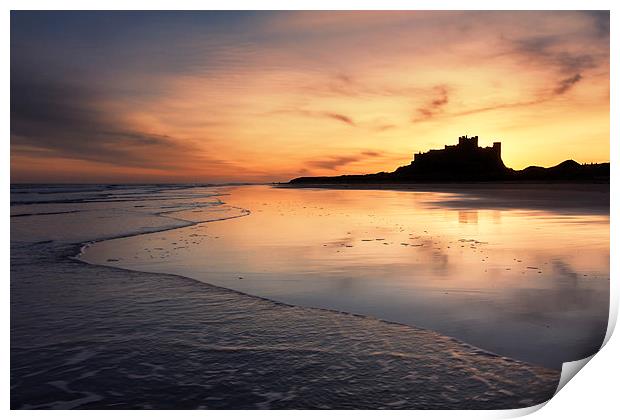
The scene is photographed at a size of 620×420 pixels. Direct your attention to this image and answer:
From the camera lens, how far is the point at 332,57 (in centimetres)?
1213

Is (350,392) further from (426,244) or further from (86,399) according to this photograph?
(426,244)

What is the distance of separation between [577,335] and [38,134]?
1999 cm

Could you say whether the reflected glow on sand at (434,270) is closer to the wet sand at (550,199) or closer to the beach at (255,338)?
the beach at (255,338)

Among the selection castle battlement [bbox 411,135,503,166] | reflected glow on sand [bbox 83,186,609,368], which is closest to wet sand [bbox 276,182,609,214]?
reflected glow on sand [bbox 83,186,609,368]

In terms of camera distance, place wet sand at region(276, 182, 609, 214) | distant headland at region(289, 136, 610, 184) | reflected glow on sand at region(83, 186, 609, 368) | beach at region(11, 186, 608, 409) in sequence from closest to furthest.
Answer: beach at region(11, 186, 608, 409), reflected glow on sand at region(83, 186, 609, 368), wet sand at region(276, 182, 609, 214), distant headland at region(289, 136, 610, 184)

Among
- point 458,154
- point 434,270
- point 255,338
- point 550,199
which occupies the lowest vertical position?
point 255,338

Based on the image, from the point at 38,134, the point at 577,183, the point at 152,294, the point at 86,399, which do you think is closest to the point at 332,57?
the point at 152,294

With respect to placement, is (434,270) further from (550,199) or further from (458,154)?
(458,154)

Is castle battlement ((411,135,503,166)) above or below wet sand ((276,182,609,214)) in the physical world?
above

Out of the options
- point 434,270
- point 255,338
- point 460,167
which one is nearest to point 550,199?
point 434,270

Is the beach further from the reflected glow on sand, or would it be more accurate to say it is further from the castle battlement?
the castle battlement

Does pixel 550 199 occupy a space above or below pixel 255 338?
above

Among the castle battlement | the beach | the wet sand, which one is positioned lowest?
the beach

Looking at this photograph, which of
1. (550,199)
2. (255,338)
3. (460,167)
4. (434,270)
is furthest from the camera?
(460,167)
